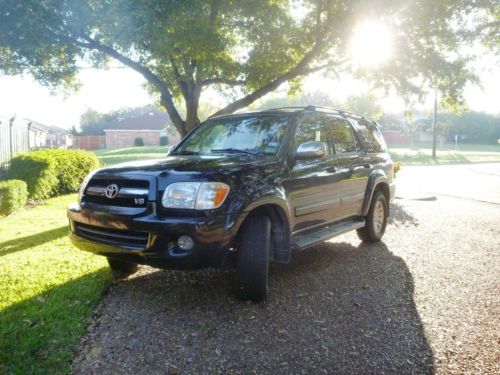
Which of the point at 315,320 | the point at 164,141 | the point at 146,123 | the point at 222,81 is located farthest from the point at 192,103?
the point at 146,123

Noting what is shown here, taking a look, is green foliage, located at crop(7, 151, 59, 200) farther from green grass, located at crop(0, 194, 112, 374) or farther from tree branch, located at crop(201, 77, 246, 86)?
tree branch, located at crop(201, 77, 246, 86)

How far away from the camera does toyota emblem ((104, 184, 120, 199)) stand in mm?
3846

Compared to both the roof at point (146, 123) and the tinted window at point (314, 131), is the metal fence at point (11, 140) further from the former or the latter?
the roof at point (146, 123)

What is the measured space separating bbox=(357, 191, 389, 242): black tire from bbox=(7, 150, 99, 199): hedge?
341 inches

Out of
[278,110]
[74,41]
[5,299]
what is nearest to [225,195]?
[278,110]

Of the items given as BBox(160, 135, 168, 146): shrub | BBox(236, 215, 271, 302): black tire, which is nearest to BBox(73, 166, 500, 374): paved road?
BBox(236, 215, 271, 302): black tire

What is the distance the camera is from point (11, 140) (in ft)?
42.9

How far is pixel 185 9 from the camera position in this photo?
9.20 metres

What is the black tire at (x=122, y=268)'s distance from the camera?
195 inches

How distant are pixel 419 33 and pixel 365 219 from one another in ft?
25.4

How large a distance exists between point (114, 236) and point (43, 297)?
131cm

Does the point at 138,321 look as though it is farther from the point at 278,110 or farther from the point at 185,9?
the point at 185,9

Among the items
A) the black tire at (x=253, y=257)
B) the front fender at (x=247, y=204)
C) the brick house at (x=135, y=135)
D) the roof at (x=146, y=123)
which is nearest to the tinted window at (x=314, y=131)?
the front fender at (x=247, y=204)

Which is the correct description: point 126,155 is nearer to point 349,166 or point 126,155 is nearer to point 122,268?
point 122,268
